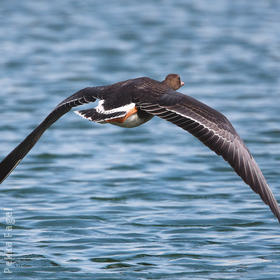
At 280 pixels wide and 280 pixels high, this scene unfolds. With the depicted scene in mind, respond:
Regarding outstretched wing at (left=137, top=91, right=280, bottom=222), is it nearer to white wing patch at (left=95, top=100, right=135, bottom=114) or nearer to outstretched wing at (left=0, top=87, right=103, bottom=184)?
white wing patch at (left=95, top=100, right=135, bottom=114)

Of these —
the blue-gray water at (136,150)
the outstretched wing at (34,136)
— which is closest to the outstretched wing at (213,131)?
the outstretched wing at (34,136)

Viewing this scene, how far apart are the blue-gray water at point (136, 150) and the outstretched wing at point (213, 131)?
886 mm

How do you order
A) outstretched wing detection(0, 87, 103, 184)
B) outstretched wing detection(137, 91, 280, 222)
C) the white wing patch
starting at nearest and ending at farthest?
outstretched wing detection(137, 91, 280, 222) → the white wing patch → outstretched wing detection(0, 87, 103, 184)

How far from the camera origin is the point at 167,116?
24.5ft

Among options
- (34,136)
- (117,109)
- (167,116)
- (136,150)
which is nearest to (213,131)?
(167,116)

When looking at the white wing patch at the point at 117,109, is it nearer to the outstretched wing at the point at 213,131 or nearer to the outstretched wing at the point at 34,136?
the outstretched wing at the point at 213,131

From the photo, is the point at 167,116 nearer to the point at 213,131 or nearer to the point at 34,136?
the point at 213,131

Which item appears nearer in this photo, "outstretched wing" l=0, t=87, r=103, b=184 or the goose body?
the goose body

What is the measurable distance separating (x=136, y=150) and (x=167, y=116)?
4.78 metres

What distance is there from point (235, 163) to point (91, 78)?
9.74 metres

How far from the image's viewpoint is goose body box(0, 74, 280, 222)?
280 inches

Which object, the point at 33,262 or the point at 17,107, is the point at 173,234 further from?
the point at 17,107

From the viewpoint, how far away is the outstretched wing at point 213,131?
703 cm

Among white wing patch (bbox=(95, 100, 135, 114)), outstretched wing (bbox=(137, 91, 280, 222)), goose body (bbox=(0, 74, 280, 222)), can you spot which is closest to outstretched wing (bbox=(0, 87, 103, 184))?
goose body (bbox=(0, 74, 280, 222))
